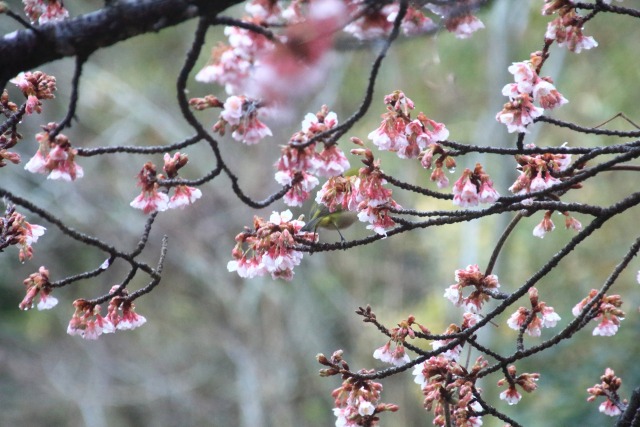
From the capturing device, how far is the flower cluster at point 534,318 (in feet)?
6.64

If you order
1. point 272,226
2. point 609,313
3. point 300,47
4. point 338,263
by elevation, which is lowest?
point 609,313

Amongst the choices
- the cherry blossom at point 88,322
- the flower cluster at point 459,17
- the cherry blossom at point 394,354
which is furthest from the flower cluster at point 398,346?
the flower cluster at point 459,17

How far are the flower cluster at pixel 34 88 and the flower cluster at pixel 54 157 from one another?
25 centimetres

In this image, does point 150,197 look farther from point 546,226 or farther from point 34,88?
point 546,226

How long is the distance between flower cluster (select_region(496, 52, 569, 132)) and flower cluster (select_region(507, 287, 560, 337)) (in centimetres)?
50

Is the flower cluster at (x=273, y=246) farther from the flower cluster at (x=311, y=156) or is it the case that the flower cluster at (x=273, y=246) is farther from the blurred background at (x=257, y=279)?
the blurred background at (x=257, y=279)

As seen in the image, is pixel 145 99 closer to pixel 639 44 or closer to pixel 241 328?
pixel 241 328

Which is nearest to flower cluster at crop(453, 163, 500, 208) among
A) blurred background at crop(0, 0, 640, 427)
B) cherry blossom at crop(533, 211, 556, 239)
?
cherry blossom at crop(533, 211, 556, 239)

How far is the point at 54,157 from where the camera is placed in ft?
5.50

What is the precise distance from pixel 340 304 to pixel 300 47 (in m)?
7.58

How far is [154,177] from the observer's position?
1857 millimetres

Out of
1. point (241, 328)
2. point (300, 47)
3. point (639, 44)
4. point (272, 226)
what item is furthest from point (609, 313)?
point (639, 44)

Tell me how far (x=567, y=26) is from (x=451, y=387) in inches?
39.3

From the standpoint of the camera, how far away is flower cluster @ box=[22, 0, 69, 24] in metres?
1.91
